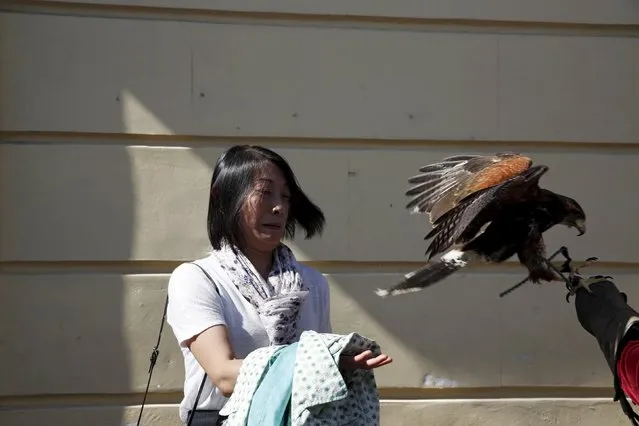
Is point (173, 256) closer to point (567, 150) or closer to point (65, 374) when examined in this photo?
point (65, 374)

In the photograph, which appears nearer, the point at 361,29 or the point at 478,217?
the point at 478,217

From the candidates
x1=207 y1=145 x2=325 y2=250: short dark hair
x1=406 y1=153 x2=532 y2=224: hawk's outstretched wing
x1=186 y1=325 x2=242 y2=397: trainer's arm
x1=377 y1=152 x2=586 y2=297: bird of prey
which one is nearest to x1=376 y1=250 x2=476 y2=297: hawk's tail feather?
x1=377 y1=152 x2=586 y2=297: bird of prey

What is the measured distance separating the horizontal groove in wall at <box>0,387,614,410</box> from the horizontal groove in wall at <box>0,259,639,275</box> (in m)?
0.59

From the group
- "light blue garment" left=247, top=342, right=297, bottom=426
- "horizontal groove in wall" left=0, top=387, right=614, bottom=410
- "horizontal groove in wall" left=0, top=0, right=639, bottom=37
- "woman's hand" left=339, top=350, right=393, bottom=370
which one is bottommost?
"horizontal groove in wall" left=0, top=387, right=614, bottom=410

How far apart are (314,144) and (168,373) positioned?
1.32 meters

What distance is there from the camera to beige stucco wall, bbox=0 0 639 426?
484 centimetres

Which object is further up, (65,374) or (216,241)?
(216,241)

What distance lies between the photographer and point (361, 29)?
5074mm

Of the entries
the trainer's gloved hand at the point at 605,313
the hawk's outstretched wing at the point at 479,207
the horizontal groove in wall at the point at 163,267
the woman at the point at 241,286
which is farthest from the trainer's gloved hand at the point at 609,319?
the horizontal groove in wall at the point at 163,267

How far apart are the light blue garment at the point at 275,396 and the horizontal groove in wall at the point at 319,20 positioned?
2.72 metres

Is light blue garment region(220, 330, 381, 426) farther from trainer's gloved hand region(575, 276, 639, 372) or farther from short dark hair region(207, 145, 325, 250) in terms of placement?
trainer's gloved hand region(575, 276, 639, 372)

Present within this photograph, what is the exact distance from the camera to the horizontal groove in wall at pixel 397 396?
15.8 feet

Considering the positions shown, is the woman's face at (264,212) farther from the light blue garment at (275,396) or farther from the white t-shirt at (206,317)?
the light blue garment at (275,396)

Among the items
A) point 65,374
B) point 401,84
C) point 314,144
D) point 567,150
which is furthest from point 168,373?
point 567,150
